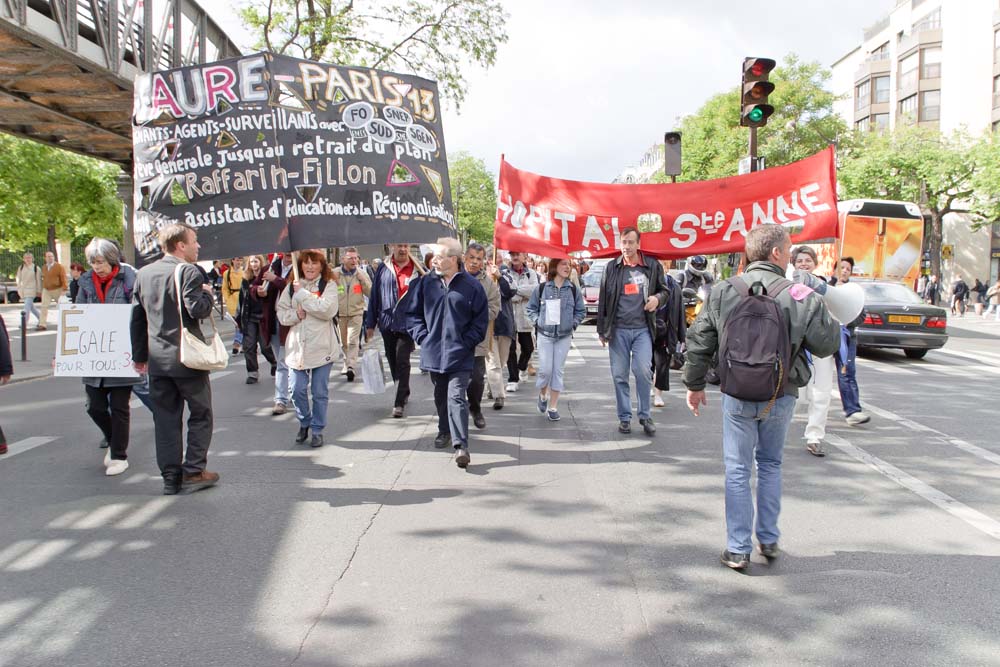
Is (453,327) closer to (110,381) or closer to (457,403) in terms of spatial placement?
(457,403)

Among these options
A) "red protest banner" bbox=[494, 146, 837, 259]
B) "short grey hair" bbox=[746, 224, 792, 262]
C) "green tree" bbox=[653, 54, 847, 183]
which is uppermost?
"green tree" bbox=[653, 54, 847, 183]

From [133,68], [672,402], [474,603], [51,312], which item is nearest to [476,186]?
[51,312]

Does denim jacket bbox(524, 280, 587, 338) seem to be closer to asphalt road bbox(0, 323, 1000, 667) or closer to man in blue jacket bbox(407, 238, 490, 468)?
asphalt road bbox(0, 323, 1000, 667)

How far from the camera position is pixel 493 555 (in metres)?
4.16

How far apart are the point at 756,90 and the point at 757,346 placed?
7063 mm

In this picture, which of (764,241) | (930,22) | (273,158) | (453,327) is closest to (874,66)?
(930,22)

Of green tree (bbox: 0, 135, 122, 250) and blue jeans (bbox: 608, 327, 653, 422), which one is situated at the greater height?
green tree (bbox: 0, 135, 122, 250)

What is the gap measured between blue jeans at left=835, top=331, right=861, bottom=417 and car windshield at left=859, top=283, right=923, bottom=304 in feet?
23.3

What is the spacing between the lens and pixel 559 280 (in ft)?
26.0

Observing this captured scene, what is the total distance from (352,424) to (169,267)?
2.97 m

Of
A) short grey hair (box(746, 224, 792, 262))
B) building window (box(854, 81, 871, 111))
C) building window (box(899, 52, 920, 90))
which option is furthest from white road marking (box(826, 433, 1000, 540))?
building window (box(854, 81, 871, 111))

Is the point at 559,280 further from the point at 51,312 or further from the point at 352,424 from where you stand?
the point at 51,312

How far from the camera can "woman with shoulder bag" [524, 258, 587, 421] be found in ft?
25.5

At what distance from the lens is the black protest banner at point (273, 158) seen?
577 centimetres
